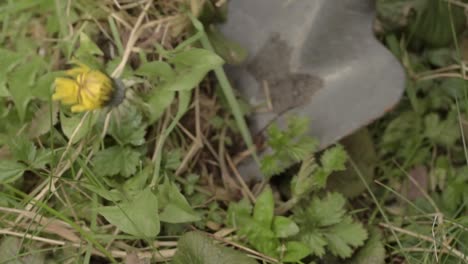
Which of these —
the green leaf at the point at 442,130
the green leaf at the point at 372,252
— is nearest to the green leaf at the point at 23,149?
the green leaf at the point at 372,252

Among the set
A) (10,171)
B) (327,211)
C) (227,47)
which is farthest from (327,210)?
(10,171)

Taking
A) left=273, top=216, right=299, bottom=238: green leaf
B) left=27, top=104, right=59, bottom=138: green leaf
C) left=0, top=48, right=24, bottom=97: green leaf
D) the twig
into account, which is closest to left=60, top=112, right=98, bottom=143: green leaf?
left=27, top=104, right=59, bottom=138: green leaf

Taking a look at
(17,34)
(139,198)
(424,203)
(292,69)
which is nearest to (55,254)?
(139,198)

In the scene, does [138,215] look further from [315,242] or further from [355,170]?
[355,170]

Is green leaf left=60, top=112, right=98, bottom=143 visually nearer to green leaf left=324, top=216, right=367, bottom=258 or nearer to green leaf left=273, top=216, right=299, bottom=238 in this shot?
green leaf left=273, top=216, right=299, bottom=238

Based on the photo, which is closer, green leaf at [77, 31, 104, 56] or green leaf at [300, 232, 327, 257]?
green leaf at [300, 232, 327, 257]

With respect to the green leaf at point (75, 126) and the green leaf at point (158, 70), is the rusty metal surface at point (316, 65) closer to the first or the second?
the green leaf at point (158, 70)

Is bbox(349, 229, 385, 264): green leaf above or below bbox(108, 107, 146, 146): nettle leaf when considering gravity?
below
